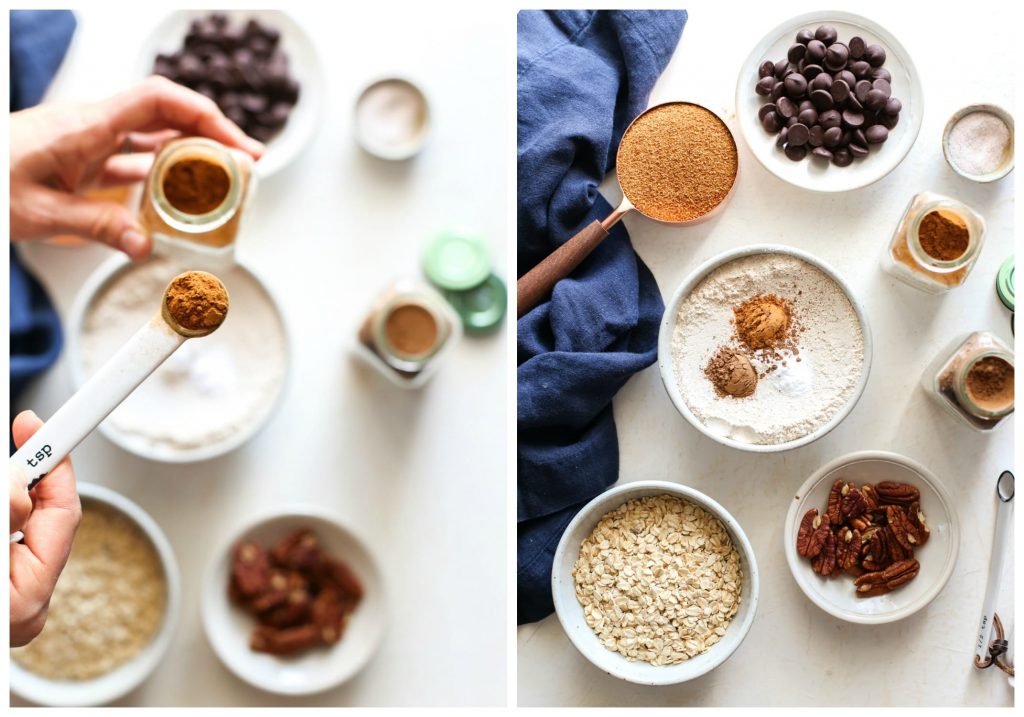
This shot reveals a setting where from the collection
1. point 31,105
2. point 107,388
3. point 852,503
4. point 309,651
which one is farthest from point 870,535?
point 31,105

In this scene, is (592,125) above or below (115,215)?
above

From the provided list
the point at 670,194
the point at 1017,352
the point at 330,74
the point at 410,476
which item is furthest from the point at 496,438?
the point at 1017,352

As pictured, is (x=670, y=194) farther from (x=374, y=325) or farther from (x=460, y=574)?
(x=460, y=574)

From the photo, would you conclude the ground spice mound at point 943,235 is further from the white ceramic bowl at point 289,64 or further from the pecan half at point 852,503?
the white ceramic bowl at point 289,64

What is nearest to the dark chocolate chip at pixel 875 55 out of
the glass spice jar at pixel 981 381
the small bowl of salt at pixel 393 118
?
the glass spice jar at pixel 981 381

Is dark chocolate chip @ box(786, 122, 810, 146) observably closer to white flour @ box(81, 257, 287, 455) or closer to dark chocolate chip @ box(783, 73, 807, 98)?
dark chocolate chip @ box(783, 73, 807, 98)

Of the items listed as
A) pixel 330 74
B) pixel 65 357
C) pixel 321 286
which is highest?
pixel 330 74

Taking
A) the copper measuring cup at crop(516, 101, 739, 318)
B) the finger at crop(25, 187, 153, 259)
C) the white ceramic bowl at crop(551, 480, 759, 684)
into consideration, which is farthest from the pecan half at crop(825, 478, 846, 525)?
the finger at crop(25, 187, 153, 259)
